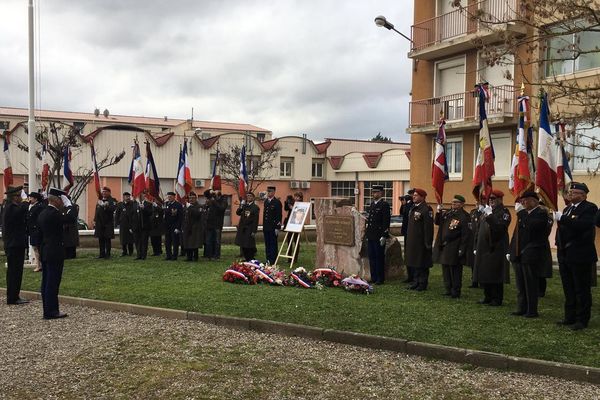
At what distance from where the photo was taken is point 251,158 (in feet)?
143

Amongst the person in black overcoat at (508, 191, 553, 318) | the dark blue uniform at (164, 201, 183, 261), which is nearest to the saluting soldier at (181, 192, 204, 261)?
the dark blue uniform at (164, 201, 183, 261)

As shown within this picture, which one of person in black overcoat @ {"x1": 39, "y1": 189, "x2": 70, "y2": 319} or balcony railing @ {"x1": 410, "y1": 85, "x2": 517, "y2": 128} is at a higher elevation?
balcony railing @ {"x1": 410, "y1": 85, "x2": 517, "y2": 128}

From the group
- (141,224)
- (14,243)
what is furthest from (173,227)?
(14,243)

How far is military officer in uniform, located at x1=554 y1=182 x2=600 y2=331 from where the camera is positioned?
8.18 metres

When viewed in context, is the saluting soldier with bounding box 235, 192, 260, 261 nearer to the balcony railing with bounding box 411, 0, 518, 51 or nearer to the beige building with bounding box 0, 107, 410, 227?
the balcony railing with bounding box 411, 0, 518, 51

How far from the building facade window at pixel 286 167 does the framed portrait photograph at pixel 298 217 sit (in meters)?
33.1

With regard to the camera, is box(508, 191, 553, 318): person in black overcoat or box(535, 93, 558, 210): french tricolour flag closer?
box(508, 191, 553, 318): person in black overcoat

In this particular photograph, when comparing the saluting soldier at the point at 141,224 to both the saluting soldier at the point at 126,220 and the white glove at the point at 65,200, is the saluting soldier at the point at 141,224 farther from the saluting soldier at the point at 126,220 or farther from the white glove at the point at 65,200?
the white glove at the point at 65,200

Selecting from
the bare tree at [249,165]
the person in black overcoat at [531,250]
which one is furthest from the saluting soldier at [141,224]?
Result: the bare tree at [249,165]

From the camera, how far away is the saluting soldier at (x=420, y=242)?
11469 mm

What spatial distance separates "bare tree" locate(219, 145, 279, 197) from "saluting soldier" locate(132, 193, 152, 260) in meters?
20.1

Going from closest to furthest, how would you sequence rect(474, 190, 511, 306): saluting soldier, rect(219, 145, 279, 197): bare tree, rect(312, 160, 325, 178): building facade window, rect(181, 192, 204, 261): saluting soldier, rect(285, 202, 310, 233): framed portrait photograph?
rect(474, 190, 511, 306): saluting soldier < rect(285, 202, 310, 233): framed portrait photograph < rect(181, 192, 204, 261): saluting soldier < rect(219, 145, 279, 197): bare tree < rect(312, 160, 325, 178): building facade window

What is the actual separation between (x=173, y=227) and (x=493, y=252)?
9.87 m

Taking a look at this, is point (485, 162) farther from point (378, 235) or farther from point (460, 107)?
point (460, 107)
